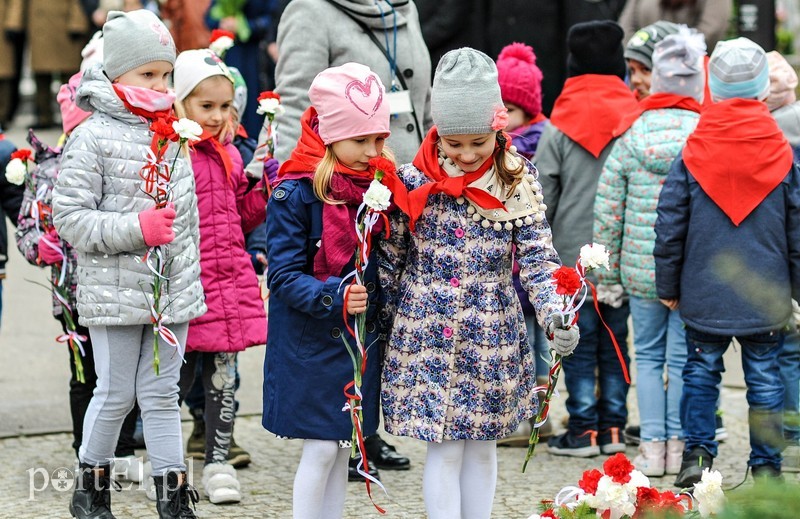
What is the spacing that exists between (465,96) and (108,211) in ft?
4.30

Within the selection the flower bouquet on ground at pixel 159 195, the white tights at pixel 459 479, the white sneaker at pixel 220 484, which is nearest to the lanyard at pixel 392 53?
the flower bouquet on ground at pixel 159 195

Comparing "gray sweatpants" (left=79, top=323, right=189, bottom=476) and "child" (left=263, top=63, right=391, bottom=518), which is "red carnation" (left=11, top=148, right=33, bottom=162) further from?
"child" (left=263, top=63, right=391, bottom=518)

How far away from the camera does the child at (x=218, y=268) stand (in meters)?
5.04

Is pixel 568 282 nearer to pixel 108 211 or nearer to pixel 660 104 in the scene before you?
pixel 108 211

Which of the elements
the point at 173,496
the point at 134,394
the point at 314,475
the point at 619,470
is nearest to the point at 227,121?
the point at 134,394

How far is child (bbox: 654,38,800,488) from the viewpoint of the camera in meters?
5.04

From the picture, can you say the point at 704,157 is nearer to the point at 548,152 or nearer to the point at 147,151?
the point at 548,152

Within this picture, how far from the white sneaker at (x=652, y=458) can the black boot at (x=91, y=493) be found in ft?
7.41

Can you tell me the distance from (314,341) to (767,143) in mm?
2086

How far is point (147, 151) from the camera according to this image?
446 cm

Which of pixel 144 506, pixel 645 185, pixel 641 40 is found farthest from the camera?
pixel 641 40

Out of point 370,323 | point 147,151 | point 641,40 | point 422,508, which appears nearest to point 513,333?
point 370,323

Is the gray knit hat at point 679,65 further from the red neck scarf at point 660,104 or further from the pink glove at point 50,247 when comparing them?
the pink glove at point 50,247

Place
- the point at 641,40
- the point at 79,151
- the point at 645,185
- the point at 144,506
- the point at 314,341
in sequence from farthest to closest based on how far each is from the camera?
1. the point at 641,40
2. the point at 645,185
3. the point at 144,506
4. the point at 79,151
5. the point at 314,341
